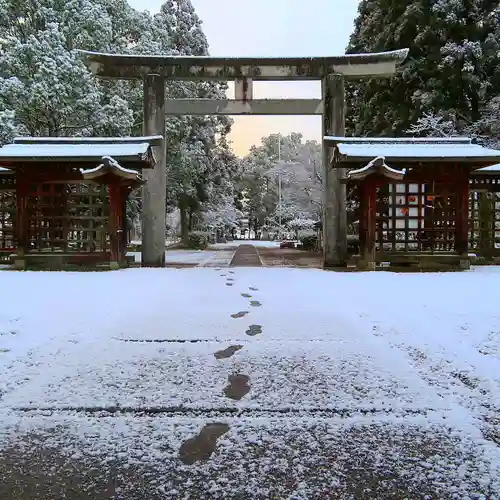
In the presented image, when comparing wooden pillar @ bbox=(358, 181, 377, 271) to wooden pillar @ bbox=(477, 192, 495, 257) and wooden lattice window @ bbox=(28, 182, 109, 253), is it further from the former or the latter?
wooden lattice window @ bbox=(28, 182, 109, 253)

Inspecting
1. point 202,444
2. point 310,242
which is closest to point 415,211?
point 202,444

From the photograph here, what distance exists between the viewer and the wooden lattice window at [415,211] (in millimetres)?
12297

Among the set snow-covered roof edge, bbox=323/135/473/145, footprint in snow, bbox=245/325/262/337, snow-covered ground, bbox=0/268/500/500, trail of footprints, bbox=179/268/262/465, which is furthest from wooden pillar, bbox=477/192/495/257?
trail of footprints, bbox=179/268/262/465

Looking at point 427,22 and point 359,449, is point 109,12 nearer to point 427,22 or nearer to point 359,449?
point 427,22

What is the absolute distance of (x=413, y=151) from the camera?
1175 cm

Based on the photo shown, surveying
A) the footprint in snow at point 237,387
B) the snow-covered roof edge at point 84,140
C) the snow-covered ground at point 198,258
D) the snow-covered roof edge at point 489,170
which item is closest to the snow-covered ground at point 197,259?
the snow-covered ground at point 198,258

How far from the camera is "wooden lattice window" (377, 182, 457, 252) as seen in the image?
40.3 ft

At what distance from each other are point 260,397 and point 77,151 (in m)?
10.2

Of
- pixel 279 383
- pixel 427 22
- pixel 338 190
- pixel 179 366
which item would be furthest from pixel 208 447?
pixel 427 22

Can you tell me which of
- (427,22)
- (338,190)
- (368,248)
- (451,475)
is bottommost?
(451,475)

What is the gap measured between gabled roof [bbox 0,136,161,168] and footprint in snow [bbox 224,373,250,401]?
868 centimetres

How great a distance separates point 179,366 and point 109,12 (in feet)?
67.8

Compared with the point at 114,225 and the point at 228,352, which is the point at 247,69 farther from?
the point at 228,352

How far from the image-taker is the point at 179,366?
3838mm
